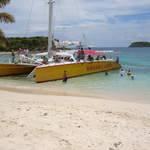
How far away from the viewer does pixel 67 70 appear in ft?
63.2

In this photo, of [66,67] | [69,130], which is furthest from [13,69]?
[69,130]

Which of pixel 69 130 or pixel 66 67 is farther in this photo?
pixel 66 67

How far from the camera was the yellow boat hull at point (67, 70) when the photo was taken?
17141 mm

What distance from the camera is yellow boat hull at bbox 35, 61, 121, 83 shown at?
17.1 m

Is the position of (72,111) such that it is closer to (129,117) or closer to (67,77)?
(129,117)

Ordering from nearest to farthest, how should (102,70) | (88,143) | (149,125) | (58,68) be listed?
1. (88,143)
2. (149,125)
3. (58,68)
4. (102,70)

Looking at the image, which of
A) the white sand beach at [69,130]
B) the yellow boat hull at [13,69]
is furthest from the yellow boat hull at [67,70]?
the white sand beach at [69,130]

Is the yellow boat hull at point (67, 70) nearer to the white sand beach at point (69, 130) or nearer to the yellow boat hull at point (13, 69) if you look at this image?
the yellow boat hull at point (13, 69)

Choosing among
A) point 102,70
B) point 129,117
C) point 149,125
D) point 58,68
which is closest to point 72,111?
point 129,117

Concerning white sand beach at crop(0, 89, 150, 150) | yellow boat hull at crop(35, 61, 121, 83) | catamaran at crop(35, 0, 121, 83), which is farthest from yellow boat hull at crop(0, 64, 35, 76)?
white sand beach at crop(0, 89, 150, 150)

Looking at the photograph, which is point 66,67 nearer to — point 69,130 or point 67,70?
point 67,70

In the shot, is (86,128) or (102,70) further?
(102,70)

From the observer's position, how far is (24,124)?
5.97 m

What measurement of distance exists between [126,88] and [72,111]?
334 inches
